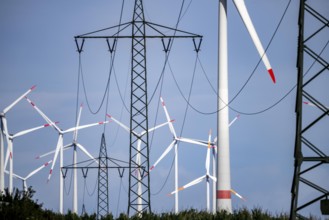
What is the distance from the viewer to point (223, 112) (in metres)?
50.2

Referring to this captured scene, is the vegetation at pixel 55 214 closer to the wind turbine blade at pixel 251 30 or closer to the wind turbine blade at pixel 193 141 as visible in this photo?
the wind turbine blade at pixel 251 30

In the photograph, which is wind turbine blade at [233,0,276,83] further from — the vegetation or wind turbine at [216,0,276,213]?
the vegetation

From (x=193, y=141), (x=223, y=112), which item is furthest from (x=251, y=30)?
(x=193, y=141)

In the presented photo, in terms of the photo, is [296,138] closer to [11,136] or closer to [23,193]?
[23,193]

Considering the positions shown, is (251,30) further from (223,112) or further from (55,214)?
(55,214)

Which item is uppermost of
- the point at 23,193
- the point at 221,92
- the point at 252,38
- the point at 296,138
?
the point at 252,38

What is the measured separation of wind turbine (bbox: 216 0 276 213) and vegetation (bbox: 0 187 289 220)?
4.34ft

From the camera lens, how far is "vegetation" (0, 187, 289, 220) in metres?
47.5

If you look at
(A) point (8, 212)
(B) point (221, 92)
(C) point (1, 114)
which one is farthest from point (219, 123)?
(C) point (1, 114)

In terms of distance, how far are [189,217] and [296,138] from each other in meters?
18.5

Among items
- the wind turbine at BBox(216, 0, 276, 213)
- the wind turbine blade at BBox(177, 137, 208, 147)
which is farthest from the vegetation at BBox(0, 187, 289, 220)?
the wind turbine blade at BBox(177, 137, 208, 147)

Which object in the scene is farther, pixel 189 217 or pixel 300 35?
pixel 189 217

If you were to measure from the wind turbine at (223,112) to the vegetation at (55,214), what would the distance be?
1.32 metres

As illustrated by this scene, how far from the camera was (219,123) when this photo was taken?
1983 inches
